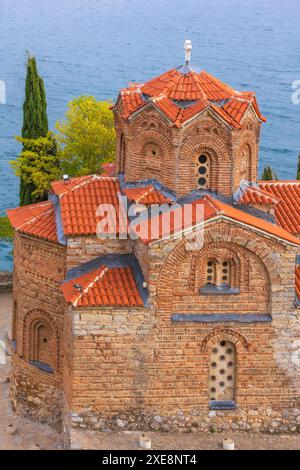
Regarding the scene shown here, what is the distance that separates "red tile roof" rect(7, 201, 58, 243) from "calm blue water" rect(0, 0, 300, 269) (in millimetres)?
37730

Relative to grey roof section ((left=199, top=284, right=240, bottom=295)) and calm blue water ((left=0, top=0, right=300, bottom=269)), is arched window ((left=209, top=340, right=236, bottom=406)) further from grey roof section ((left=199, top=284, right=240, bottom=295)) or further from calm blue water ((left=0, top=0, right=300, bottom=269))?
calm blue water ((left=0, top=0, right=300, bottom=269))

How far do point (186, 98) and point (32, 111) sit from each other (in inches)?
641

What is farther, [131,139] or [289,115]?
[289,115]

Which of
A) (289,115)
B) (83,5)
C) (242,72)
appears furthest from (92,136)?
(83,5)

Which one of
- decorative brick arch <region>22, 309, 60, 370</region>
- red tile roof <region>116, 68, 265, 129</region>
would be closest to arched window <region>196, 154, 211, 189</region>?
red tile roof <region>116, 68, 265, 129</region>

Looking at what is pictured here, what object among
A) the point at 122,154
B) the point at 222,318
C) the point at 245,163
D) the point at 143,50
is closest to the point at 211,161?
the point at 245,163

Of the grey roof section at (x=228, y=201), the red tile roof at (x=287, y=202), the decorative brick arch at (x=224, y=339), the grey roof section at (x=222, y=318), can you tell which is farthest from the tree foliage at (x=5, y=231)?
the decorative brick arch at (x=224, y=339)

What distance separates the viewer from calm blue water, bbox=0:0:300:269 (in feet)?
287

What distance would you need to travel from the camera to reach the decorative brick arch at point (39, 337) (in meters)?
26.7

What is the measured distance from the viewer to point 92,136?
41469 millimetres

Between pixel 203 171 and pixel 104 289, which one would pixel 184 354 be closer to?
pixel 104 289

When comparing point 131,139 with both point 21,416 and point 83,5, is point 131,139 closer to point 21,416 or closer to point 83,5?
point 21,416

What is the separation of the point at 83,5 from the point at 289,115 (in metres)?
90.6
